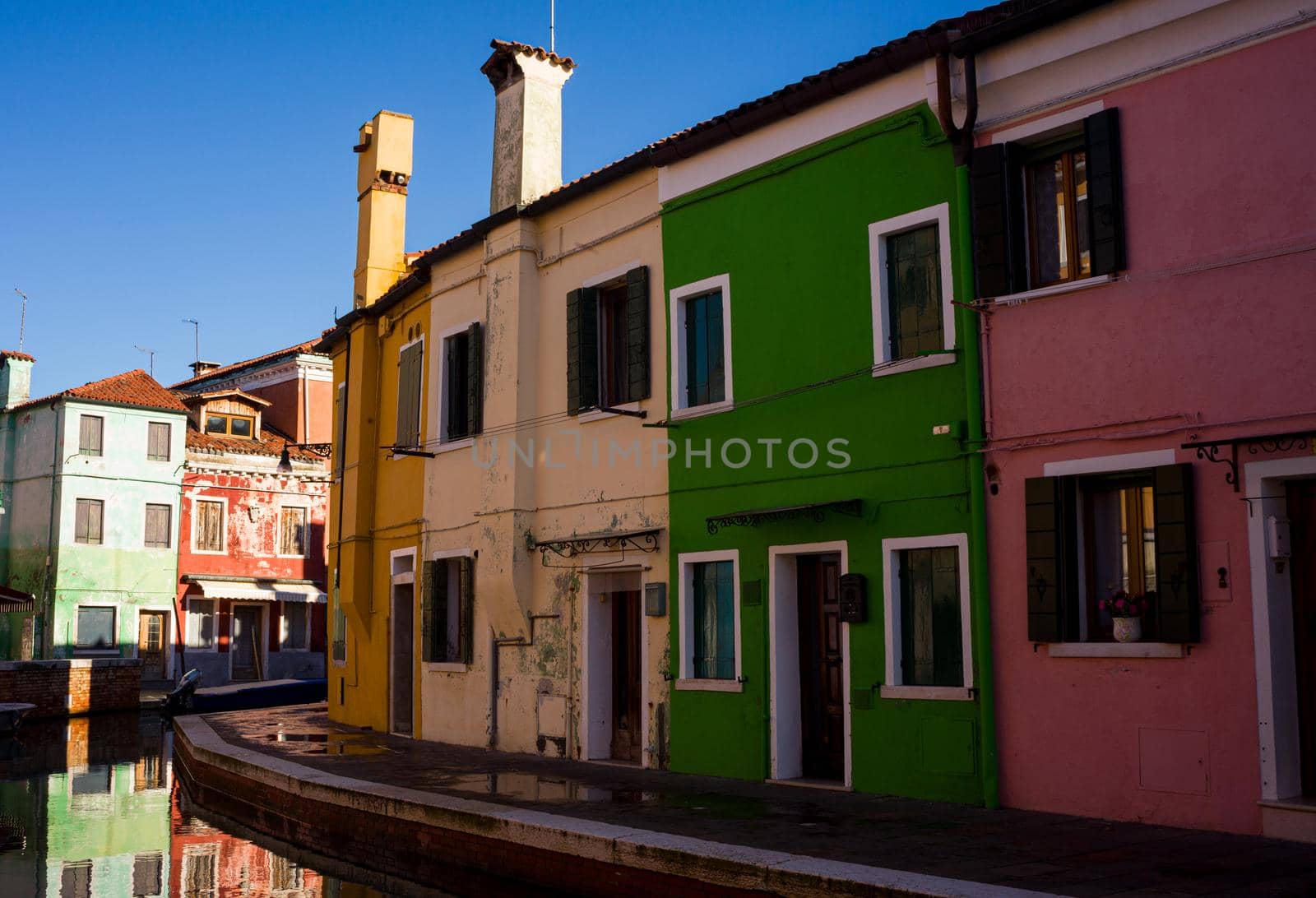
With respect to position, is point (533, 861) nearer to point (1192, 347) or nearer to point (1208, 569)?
point (1208, 569)

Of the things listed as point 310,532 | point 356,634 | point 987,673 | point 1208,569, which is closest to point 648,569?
point 987,673

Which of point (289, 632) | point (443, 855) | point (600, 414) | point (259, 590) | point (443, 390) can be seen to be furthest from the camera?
point (289, 632)

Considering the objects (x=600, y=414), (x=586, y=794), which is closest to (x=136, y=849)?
(x=586, y=794)

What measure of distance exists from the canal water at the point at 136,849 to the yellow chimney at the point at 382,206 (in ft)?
27.5

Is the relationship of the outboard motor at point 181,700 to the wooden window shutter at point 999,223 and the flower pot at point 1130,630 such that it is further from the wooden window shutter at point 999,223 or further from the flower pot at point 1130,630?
the flower pot at point 1130,630

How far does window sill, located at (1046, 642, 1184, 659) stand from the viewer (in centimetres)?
923

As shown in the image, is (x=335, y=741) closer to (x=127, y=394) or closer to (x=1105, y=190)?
(x=1105, y=190)

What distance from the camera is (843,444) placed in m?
12.0

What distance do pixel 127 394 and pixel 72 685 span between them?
38.5 feet

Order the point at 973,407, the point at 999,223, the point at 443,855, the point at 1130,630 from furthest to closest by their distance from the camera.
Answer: the point at 973,407 → the point at 999,223 → the point at 443,855 → the point at 1130,630

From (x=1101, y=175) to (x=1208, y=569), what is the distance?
9.96ft

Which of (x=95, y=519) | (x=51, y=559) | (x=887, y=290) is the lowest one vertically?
(x=51, y=559)

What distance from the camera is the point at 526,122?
57.4 feet

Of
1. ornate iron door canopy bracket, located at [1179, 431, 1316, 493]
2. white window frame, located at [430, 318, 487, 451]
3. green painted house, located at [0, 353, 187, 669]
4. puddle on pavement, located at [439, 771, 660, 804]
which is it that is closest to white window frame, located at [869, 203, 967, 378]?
ornate iron door canopy bracket, located at [1179, 431, 1316, 493]
